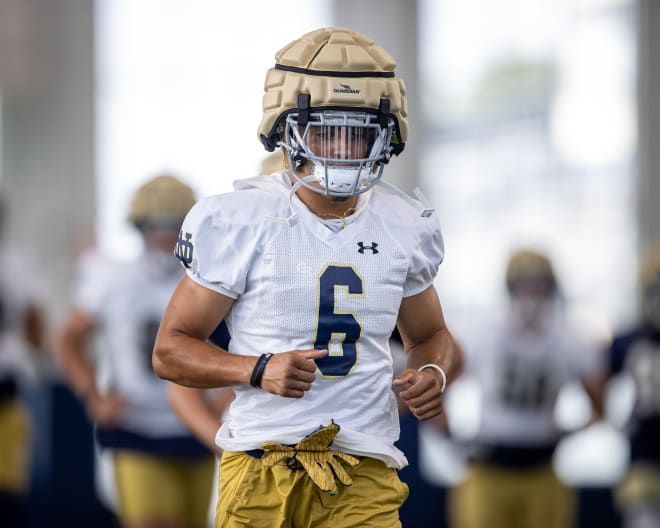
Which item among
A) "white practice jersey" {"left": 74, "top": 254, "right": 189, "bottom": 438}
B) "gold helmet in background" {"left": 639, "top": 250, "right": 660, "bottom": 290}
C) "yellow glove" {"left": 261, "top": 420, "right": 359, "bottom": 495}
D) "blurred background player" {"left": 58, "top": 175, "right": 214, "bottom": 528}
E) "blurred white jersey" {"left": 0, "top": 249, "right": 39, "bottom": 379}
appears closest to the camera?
"yellow glove" {"left": 261, "top": 420, "right": 359, "bottom": 495}

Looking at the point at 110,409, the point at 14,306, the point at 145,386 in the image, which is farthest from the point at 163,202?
the point at 14,306

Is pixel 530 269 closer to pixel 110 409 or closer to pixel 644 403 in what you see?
pixel 644 403

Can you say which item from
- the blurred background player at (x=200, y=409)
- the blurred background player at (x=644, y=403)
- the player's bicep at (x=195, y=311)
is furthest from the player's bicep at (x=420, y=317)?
the blurred background player at (x=644, y=403)

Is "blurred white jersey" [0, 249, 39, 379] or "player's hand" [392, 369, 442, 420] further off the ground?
"player's hand" [392, 369, 442, 420]

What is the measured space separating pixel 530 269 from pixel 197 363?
3350mm

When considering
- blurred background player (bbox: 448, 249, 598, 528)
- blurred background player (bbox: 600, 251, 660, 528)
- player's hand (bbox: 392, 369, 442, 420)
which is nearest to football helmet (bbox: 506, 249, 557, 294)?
blurred background player (bbox: 448, 249, 598, 528)

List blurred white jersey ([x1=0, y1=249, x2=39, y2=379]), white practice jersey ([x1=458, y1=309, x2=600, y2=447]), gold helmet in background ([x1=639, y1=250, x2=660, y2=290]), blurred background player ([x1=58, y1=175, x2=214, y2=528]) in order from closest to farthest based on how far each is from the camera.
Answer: blurred background player ([x1=58, y1=175, x2=214, y2=528]) → white practice jersey ([x1=458, y1=309, x2=600, y2=447]) → blurred white jersey ([x1=0, y1=249, x2=39, y2=379]) → gold helmet in background ([x1=639, y1=250, x2=660, y2=290])

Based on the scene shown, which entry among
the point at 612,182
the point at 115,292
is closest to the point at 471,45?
the point at 612,182

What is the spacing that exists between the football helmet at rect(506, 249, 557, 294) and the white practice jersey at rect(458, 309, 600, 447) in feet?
0.63

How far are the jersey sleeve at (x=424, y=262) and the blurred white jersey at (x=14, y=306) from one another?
A: 340 centimetres

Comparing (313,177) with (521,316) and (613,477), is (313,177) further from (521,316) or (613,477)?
(613,477)

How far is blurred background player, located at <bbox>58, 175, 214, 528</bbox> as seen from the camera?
4.84 meters

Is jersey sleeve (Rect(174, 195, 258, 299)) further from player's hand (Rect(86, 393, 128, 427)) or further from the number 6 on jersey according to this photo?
player's hand (Rect(86, 393, 128, 427))

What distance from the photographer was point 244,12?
9.70 metres
